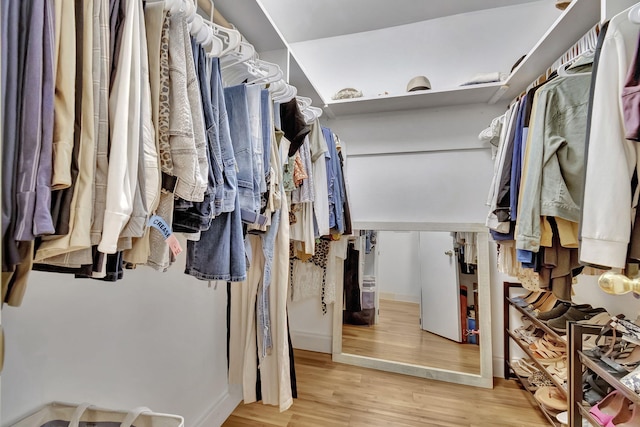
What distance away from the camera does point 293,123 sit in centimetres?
128

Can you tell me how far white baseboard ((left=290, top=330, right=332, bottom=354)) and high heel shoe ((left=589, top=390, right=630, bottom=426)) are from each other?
1654mm

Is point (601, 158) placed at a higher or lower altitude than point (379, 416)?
higher

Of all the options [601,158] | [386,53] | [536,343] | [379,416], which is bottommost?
[379,416]

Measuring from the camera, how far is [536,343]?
1.64m

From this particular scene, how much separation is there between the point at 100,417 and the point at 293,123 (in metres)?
1.18

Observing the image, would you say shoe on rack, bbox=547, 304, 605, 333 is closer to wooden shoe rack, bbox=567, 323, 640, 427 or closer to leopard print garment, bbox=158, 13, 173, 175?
wooden shoe rack, bbox=567, 323, 640, 427

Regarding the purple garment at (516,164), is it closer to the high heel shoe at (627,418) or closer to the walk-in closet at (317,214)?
the walk-in closet at (317,214)

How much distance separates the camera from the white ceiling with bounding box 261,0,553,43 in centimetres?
194

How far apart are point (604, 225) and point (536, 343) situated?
1292mm

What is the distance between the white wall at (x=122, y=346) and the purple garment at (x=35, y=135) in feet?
1.70

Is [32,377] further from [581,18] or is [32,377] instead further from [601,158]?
[581,18]

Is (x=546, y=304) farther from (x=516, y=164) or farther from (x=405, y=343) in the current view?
(x=516, y=164)

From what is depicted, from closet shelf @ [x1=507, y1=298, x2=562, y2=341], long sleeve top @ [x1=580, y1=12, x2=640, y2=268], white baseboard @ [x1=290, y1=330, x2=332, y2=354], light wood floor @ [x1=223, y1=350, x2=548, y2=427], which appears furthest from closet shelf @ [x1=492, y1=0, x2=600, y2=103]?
white baseboard @ [x1=290, y1=330, x2=332, y2=354]

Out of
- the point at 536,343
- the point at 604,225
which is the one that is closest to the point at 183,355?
the point at 604,225
